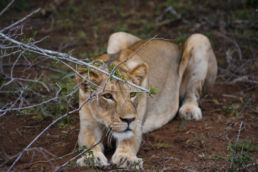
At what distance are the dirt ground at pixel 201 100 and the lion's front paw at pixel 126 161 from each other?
89mm

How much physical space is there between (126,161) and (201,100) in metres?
2.52

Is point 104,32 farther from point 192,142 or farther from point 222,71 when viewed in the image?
point 192,142

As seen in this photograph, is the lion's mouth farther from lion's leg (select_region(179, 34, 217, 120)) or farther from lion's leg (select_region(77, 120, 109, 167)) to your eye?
lion's leg (select_region(179, 34, 217, 120))

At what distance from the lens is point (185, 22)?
25.9 feet

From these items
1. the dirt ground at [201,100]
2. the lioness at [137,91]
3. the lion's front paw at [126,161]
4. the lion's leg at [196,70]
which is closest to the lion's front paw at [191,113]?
the lioness at [137,91]

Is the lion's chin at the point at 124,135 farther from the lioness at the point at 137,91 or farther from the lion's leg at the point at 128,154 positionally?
the lion's leg at the point at 128,154

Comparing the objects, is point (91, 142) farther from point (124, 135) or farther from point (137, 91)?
point (137, 91)

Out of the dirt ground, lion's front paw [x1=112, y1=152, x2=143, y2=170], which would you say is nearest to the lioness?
lion's front paw [x1=112, y1=152, x2=143, y2=170]

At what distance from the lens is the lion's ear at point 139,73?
3995 millimetres

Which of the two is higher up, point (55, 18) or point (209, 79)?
point (55, 18)

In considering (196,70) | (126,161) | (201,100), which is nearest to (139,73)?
(126,161)

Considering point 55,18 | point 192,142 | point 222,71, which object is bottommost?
point 192,142

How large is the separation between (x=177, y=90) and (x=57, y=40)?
2.99m

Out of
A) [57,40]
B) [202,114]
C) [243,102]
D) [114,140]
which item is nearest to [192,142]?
[114,140]
